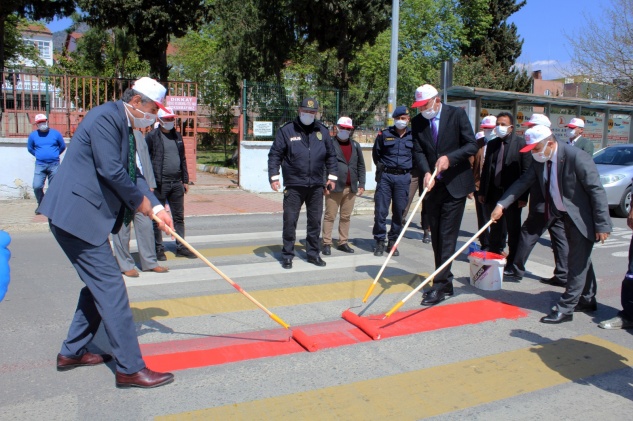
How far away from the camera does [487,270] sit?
6254 millimetres

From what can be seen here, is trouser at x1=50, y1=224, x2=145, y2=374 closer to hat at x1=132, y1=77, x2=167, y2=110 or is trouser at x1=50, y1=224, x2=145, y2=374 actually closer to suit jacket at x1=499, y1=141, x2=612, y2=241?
hat at x1=132, y1=77, x2=167, y2=110

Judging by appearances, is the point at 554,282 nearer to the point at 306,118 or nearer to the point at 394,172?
the point at 394,172

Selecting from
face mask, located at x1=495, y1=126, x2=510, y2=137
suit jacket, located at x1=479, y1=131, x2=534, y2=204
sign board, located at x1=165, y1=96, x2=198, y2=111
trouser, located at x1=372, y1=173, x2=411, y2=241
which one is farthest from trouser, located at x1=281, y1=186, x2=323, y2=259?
sign board, located at x1=165, y1=96, x2=198, y2=111

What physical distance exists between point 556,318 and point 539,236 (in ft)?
5.99

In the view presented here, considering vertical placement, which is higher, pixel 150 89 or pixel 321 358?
pixel 150 89

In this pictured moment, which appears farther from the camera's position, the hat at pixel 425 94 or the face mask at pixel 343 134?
the face mask at pixel 343 134

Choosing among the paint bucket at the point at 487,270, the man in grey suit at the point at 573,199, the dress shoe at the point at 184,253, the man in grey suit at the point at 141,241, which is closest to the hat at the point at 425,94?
the man in grey suit at the point at 573,199

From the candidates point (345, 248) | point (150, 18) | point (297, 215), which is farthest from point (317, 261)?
point (150, 18)

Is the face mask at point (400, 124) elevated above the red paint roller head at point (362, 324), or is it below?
above

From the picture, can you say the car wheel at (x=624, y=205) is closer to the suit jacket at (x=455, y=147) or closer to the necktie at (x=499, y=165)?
the necktie at (x=499, y=165)

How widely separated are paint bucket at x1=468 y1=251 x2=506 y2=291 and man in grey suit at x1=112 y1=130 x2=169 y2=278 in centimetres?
383

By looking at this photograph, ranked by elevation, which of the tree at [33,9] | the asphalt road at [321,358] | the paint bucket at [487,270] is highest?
the tree at [33,9]

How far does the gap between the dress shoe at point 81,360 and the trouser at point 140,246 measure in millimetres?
2640

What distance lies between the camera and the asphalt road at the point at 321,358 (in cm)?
364
